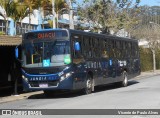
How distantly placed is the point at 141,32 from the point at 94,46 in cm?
4214

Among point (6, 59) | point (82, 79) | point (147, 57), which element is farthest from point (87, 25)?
point (82, 79)

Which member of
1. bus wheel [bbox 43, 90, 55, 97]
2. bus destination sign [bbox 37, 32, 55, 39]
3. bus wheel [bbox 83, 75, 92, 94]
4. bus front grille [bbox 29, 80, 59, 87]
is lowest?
bus wheel [bbox 43, 90, 55, 97]

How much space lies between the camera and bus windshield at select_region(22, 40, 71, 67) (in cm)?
2016

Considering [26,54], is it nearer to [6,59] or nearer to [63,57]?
[63,57]

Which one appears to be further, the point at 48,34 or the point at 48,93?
the point at 48,93

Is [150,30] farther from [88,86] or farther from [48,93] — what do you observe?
[48,93]

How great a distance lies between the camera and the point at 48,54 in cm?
2022

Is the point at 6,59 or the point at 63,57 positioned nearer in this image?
the point at 63,57

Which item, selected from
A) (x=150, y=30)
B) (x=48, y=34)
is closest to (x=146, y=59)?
(x=150, y=30)

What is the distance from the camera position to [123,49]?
28328mm

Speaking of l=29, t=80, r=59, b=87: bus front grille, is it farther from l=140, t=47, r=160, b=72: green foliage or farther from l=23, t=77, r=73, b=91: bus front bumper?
l=140, t=47, r=160, b=72: green foliage

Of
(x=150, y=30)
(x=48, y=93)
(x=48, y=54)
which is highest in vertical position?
(x=150, y=30)

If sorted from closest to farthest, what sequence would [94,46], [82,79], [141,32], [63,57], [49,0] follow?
[63,57] < [82,79] < [94,46] < [49,0] < [141,32]

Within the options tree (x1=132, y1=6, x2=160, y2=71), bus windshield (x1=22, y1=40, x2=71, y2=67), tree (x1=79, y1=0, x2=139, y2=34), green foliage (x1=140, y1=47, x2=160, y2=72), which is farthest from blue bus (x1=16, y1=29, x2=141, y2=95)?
green foliage (x1=140, y1=47, x2=160, y2=72)
